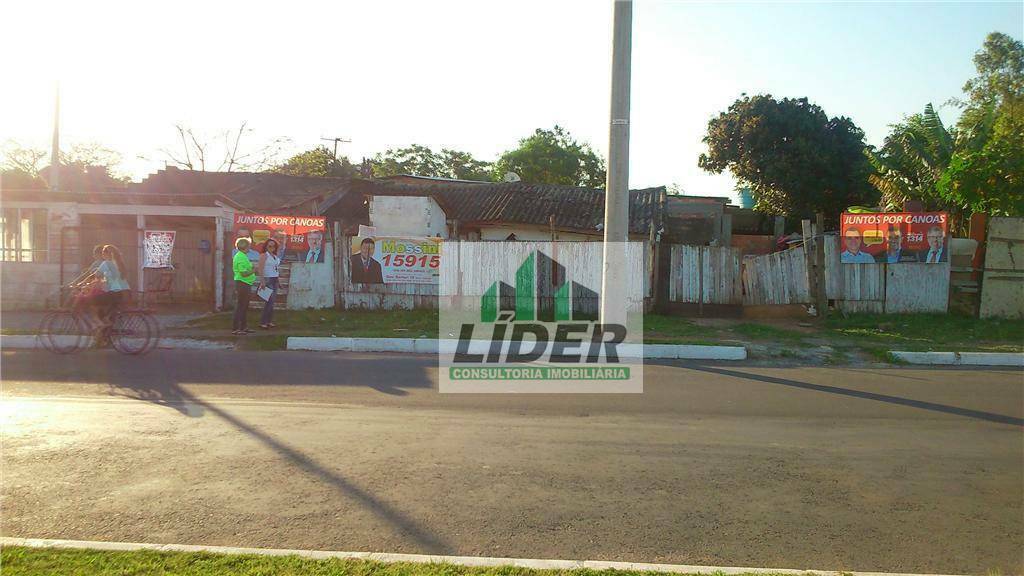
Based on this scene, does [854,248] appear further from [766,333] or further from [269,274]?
[269,274]

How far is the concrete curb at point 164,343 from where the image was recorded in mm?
10648

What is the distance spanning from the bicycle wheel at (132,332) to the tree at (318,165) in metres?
29.7

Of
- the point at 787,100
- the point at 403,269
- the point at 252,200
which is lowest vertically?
the point at 403,269

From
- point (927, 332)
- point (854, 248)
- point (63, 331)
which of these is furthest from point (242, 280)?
point (927, 332)

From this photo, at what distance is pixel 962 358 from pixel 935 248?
4459 millimetres

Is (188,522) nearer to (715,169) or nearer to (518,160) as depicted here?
(715,169)

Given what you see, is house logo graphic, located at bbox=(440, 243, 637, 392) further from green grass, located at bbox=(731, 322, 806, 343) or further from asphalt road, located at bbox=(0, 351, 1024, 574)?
Answer: green grass, located at bbox=(731, 322, 806, 343)

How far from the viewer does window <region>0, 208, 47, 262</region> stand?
586 inches

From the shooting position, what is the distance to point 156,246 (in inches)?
582

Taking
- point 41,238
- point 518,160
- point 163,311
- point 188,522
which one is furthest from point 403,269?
point 518,160

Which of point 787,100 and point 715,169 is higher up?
point 787,100

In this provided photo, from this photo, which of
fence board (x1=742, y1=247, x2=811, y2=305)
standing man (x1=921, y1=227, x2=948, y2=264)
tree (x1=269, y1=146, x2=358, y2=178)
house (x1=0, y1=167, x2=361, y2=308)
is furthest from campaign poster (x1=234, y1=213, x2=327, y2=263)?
tree (x1=269, y1=146, x2=358, y2=178)

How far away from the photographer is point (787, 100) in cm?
2752

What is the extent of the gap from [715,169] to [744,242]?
5308 millimetres
